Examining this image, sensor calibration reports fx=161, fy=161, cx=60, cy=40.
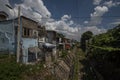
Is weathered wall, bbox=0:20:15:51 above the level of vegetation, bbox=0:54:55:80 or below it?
above

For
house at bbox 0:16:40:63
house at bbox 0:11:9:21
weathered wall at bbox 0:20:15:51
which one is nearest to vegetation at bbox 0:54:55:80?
house at bbox 0:16:40:63

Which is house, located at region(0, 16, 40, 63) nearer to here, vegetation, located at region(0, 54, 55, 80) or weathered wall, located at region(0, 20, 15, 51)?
weathered wall, located at region(0, 20, 15, 51)

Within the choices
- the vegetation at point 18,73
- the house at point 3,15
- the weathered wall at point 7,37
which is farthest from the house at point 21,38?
the vegetation at point 18,73

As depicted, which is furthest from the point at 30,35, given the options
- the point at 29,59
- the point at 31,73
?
the point at 31,73

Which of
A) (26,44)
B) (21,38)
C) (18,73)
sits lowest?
(18,73)

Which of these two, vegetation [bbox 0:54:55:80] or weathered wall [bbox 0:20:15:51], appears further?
weathered wall [bbox 0:20:15:51]

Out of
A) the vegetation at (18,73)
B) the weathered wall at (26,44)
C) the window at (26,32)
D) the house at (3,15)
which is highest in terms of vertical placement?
the house at (3,15)

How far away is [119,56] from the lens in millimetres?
13430

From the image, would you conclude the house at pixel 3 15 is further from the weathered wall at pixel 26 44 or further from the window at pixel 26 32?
the weathered wall at pixel 26 44

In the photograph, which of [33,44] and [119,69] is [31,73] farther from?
[33,44]

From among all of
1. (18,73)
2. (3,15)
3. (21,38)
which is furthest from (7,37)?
(18,73)

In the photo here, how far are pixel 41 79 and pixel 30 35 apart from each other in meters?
12.3

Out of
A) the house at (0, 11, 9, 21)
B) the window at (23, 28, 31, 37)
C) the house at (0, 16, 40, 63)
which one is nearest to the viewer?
the house at (0, 16, 40, 63)

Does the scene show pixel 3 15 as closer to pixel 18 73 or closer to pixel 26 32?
pixel 26 32
